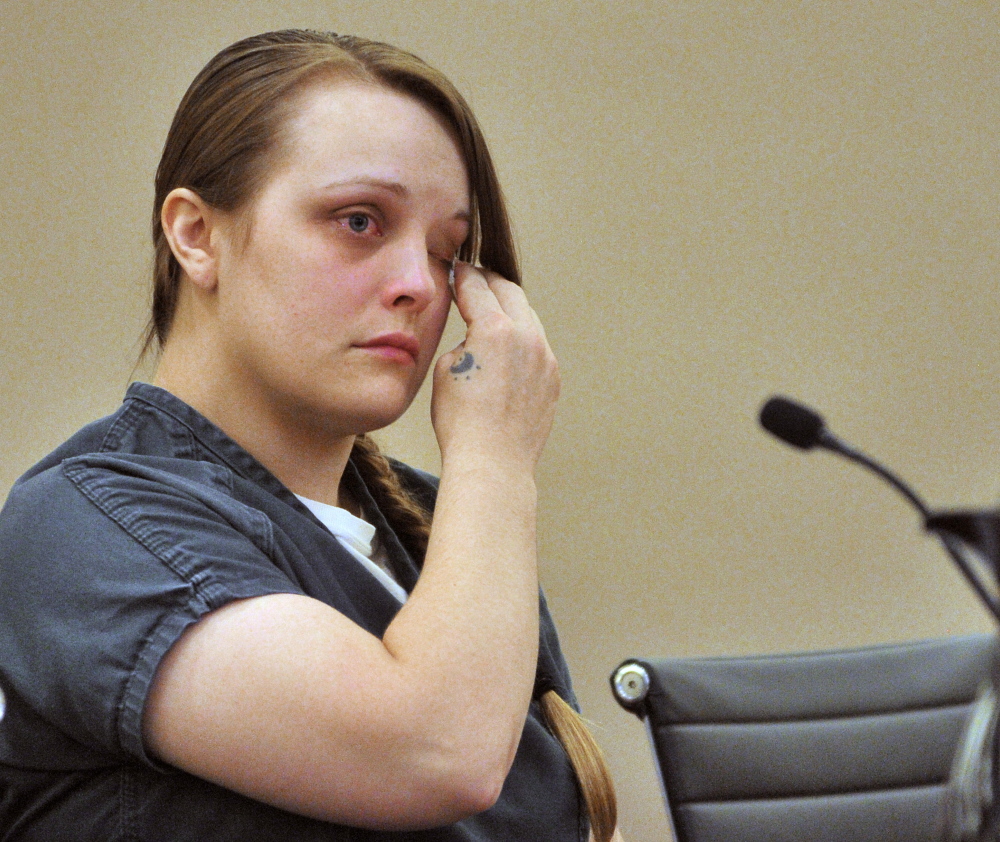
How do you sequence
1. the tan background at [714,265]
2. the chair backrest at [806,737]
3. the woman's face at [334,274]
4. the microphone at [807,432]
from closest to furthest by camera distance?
the microphone at [807,432], the woman's face at [334,274], the chair backrest at [806,737], the tan background at [714,265]

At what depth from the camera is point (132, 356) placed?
199cm

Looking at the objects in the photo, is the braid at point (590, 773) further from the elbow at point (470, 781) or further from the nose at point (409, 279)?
the nose at point (409, 279)

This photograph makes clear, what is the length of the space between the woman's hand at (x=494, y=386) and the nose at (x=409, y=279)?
0.25 feet

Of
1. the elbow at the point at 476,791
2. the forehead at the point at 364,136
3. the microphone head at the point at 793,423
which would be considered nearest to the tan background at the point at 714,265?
the forehead at the point at 364,136

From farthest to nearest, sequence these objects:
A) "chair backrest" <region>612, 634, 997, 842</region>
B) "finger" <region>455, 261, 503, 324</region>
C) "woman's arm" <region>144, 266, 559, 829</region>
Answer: "chair backrest" <region>612, 634, 997, 842</region> → "finger" <region>455, 261, 503, 324</region> → "woman's arm" <region>144, 266, 559, 829</region>

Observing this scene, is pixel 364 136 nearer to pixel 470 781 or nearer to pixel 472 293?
pixel 472 293

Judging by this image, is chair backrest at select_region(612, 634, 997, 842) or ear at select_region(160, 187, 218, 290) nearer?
ear at select_region(160, 187, 218, 290)

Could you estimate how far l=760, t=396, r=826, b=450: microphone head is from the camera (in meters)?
0.51

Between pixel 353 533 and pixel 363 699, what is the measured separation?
1.04 ft

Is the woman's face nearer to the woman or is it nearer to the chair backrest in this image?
the woman

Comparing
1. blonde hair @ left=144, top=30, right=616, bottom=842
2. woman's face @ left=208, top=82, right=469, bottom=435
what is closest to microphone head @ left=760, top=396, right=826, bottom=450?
woman's face @ left=208, top=82, right=469, bottom=435

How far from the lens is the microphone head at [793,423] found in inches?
20.0

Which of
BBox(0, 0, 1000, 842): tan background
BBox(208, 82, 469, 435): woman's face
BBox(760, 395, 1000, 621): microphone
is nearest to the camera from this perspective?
BBox(760, 395, 1000, 621): microphone

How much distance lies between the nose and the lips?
3 centimetres
